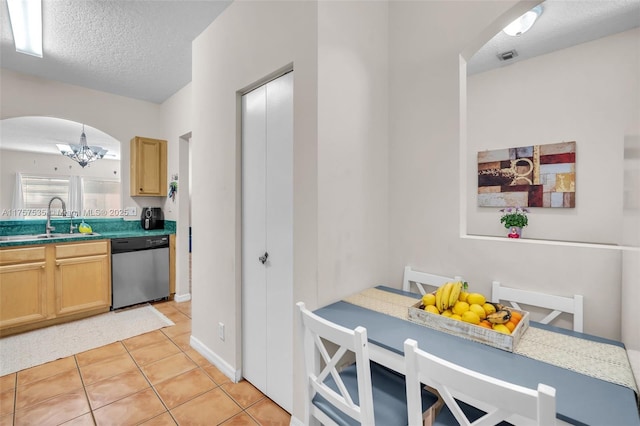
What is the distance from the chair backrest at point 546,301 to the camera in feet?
4.38

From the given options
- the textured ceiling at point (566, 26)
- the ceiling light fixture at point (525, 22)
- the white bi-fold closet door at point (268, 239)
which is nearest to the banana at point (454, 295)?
the white bi-fold closet door at point (268, 239)

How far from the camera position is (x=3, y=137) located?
11.5ft

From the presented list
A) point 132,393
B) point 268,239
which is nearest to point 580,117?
point 268,239

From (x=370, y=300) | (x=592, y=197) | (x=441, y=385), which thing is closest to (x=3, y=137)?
(x=370, y=300)

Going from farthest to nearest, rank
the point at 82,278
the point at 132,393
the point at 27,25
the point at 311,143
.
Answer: the point at 82,278 < the point at 27,25 < the point at 132,393 < the point at 311,143

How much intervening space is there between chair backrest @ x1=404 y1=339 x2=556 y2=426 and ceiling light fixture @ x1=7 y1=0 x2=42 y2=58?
341cm

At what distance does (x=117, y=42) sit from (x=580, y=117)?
13.9 feet

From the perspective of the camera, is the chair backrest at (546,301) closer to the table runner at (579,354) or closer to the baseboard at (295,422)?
the table runner at (579,354)

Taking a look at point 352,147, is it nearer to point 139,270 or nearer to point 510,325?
point 510,325

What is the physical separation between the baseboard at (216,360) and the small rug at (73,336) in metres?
0.75

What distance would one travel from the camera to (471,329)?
118cm

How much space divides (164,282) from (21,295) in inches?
51.8

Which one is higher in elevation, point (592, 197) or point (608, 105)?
point (608, 105)

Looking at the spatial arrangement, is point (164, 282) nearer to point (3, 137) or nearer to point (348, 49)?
point (3, 137)
